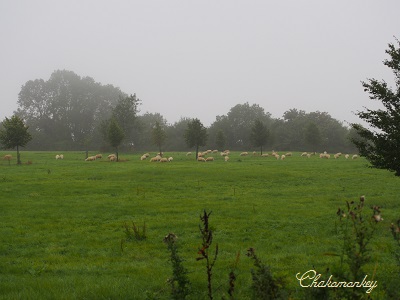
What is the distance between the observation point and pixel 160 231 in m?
11.9

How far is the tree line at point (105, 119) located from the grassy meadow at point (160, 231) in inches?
2296

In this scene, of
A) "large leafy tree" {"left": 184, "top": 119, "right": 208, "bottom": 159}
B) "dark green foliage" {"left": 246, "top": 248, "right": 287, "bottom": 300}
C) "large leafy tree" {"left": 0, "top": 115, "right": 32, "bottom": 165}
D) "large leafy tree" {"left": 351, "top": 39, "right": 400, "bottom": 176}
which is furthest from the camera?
"large leafy tree" {"left": 184, "top": 119, "right": 208, "bottom": 159}

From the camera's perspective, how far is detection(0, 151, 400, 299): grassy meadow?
725cm

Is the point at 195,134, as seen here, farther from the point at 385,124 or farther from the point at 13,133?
the point at 385,124

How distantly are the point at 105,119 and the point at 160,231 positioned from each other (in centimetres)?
7989

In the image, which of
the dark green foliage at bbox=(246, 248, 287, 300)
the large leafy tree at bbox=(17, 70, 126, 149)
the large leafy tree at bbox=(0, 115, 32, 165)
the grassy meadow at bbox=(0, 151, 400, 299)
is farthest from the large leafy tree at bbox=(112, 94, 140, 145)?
the dark green foliage at bbox=(246, 248, 287, 300)

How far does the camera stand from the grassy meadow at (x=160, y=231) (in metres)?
7.25

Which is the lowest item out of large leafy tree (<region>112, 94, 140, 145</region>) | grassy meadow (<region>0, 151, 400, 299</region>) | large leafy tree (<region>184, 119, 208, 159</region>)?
grassy meadow (<region>0, 151, 400, 299</region>)

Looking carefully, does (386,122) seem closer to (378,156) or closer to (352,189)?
(378,156)

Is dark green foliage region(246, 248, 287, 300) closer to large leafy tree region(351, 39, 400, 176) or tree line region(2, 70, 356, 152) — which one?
large leafy tree region(351, 39, 400, 176)

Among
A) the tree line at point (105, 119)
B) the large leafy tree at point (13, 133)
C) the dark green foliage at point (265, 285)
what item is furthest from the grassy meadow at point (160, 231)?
the tree line at point (105, 119)

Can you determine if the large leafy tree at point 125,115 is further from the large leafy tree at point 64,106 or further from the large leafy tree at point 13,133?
the large leafy tree at point 13,133

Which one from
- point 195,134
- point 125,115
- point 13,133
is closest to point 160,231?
point 13,133

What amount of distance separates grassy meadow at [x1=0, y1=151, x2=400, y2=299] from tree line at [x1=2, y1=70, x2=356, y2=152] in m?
58.3
